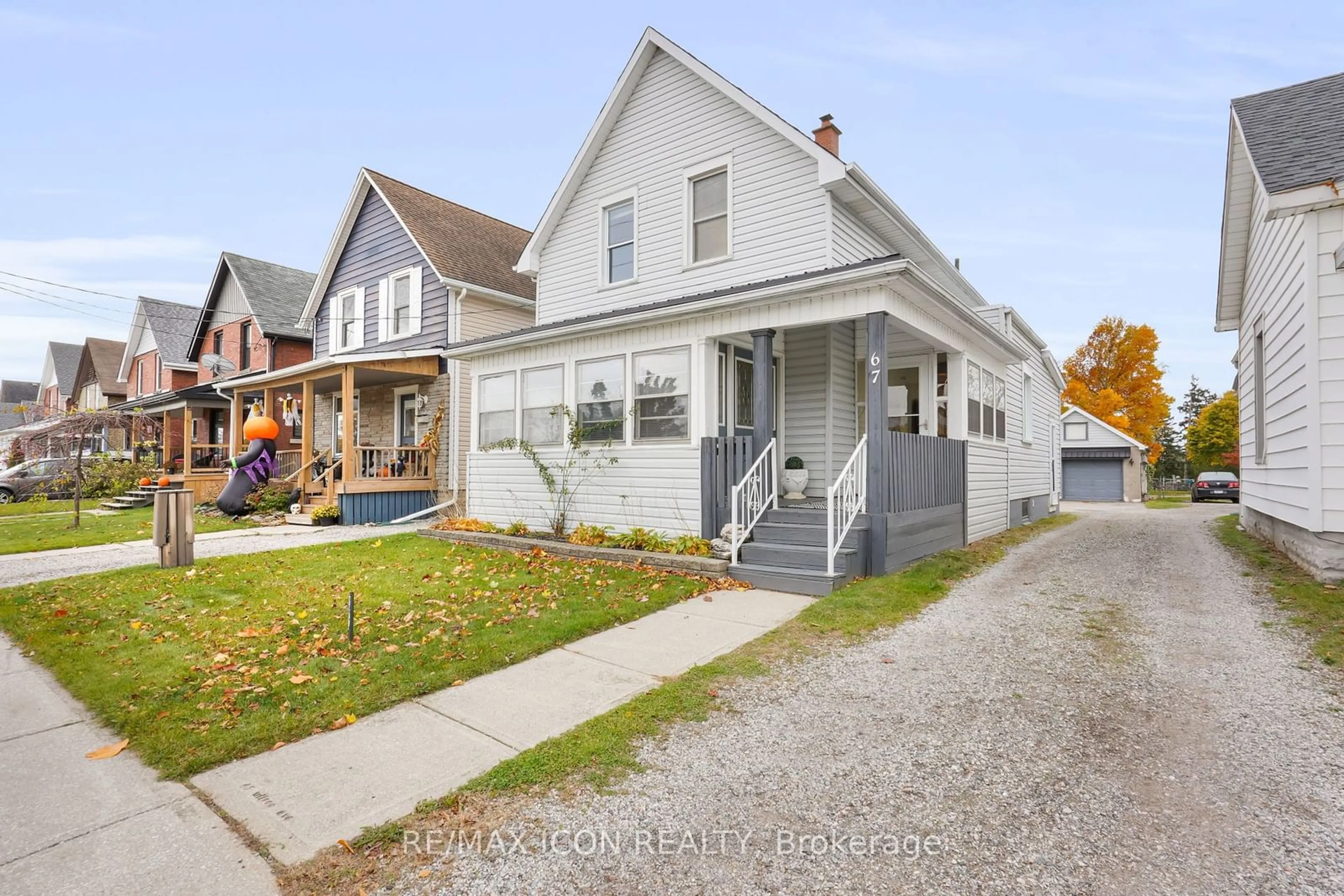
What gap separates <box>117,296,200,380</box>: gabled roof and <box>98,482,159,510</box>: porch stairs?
1030 centimetres

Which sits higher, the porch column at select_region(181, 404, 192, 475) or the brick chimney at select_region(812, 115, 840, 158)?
the brick chimney at select_region(812, 115, 840, 158)

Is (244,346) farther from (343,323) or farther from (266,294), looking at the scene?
(343,323)

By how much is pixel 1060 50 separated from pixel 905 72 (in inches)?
129

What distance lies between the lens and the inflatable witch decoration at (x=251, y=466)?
15.2m

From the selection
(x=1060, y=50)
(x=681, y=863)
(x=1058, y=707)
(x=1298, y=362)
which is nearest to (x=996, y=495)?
(x=1298, y=362)

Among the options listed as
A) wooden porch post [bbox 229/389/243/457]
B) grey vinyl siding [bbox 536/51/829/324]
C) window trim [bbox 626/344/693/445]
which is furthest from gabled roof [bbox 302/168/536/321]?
window trim [bbox 626/344/693/445]

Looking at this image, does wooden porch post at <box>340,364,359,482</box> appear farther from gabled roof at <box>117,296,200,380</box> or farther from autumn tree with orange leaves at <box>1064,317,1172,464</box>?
autumn tree with orange leaves at <box>1064,317,1172,464</box>

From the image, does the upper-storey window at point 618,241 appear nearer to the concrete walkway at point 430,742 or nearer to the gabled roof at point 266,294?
the concrete walkway at point 430,742

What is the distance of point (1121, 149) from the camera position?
55.0 feet

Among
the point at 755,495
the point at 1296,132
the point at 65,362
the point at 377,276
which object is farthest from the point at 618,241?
the point at 65,362

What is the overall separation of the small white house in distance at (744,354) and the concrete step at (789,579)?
3 centimetres

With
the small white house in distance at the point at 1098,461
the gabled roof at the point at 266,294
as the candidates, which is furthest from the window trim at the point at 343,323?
the small white house in distance at the point at 1098,461

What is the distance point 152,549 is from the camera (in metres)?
10.5

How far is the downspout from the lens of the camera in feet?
51.3
